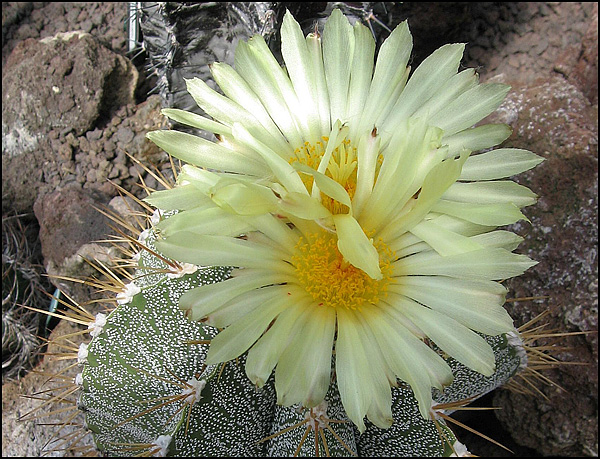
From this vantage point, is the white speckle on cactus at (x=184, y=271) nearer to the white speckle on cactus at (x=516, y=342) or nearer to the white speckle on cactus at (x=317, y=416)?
the white speckle on cactus at (x=317, y=416)

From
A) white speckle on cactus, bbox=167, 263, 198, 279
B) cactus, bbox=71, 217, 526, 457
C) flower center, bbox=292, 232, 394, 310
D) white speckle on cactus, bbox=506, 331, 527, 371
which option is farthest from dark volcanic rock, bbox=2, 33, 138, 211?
white speckle on cactus, bbox=506, 331, 527, 371

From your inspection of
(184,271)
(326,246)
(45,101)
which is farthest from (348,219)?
(45,101)

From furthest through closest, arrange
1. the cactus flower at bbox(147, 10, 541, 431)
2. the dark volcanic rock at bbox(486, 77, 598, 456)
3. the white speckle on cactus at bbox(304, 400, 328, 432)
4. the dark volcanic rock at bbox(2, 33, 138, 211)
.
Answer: the dark volcanic rock at bbox(2, 33, 138, 211) < the dark volcanic rock at bbox(486, 77, 598, 456) < the white speckle on cactus at bbox(304, 400, 328, 432) < the cactus flower at bbox(147, 10, 541, 431)

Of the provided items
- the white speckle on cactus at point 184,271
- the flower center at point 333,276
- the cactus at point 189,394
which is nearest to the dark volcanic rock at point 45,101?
the cactus at point 189,394

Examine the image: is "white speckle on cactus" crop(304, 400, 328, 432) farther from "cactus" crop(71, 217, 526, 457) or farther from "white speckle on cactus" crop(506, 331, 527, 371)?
"white speckle on cactus" crop(506, 331, 527, 371)

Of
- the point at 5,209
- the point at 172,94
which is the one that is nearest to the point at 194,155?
the point at 172,94

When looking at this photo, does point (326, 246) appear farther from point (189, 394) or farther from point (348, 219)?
point (189, 394)
